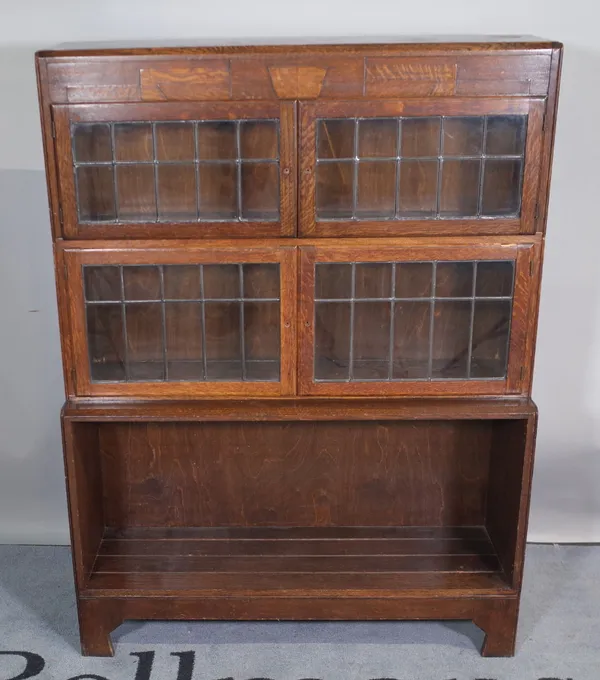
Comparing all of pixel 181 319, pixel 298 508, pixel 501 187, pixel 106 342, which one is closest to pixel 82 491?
pixel 106 342

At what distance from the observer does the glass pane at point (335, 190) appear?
1.88 meters

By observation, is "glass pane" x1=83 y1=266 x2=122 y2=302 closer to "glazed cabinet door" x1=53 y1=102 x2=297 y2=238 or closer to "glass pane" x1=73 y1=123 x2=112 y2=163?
"glazed cabinet door" x1=53 y1=102 x2=297 y2=238

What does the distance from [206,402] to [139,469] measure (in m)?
0.43

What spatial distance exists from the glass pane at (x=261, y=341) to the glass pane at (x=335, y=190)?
28cm

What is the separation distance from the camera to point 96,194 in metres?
1.88

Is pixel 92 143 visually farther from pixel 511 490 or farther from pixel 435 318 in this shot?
pixel 511 490

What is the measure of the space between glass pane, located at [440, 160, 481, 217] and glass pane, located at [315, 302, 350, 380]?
1.10ft

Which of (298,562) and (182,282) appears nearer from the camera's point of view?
(182,282)

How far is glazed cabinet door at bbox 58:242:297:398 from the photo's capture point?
190 centimetres

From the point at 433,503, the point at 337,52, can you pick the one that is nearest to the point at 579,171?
the point at 337,52

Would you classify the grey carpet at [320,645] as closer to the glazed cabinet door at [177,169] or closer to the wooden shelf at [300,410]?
the wooden shelf at [300,410]

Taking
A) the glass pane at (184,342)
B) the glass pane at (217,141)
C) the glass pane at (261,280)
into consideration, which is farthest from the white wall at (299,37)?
the glass pane at (261,280)

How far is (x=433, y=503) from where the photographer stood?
2334mm

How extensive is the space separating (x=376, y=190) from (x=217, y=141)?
387 mm
